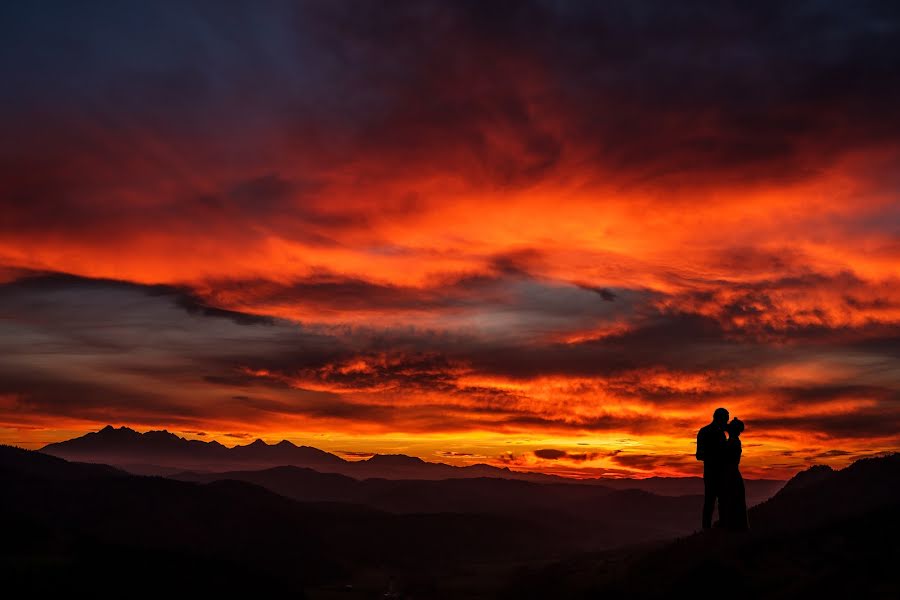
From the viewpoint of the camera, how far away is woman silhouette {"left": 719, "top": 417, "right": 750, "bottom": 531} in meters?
38.0

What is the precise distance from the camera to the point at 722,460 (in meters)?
38.6

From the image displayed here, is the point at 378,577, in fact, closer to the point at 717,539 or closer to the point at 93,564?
the point at 93,564

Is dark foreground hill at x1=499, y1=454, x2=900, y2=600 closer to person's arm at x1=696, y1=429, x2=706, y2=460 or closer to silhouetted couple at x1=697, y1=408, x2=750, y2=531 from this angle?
silhouetted couple at x1=697, y1=408, x2=750, y2=531

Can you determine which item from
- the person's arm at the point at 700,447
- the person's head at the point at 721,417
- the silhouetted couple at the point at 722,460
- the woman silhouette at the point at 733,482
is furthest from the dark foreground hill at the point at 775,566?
the person's head at the point at 721,417

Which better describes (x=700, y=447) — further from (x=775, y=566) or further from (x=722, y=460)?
(x=775, y=566)

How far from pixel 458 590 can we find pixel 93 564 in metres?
50.6

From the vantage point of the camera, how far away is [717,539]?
130 ft

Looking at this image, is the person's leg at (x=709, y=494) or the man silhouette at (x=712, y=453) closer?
the man silhouette at (x=712, y=453)

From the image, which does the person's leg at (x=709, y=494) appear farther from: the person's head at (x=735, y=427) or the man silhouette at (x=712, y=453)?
the person's head at (x=735, y=427)

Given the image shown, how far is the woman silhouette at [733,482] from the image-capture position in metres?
38.0

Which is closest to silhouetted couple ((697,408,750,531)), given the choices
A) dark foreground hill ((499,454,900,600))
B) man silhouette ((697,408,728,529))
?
man silhouette ((697,408,728,529))

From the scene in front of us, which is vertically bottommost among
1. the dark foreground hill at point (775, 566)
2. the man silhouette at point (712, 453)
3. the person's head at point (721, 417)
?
the dark foreground hill at point (775, 566)

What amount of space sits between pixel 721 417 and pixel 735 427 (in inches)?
31.6

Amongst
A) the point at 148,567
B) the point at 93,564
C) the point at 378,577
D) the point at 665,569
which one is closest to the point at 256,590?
the point at 148,567
